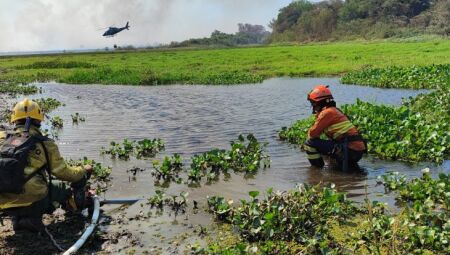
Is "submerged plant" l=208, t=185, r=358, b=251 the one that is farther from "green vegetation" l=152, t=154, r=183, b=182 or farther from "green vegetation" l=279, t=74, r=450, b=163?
"green vegetation" l=279, t=74, r=450, b=163

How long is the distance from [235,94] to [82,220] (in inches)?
705

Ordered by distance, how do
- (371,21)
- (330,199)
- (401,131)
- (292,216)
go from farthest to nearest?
(371,21), (401,131), (330,199), (292,216)

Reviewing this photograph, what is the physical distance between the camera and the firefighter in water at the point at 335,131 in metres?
9.37

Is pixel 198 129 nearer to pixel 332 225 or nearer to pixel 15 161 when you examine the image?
pixel 332 225

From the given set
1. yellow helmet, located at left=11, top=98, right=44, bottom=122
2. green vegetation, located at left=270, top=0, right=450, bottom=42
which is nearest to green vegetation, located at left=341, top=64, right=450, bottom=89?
yellow helmet, located at left=11, top=98, right=44, bottom=122

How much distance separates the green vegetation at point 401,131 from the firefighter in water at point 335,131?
1.30 metres

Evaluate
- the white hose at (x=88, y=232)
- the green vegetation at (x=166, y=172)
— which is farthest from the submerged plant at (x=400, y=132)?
the white hose at (x=88, y=232)

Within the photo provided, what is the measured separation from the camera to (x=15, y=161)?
5848 mm

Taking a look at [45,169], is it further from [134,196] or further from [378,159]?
[378,159]

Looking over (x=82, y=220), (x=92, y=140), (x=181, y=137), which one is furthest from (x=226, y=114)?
(x=82, y=220)

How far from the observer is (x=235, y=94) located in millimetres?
24594

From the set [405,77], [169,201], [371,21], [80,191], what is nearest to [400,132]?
[169,201]

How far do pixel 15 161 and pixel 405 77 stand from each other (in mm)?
21635

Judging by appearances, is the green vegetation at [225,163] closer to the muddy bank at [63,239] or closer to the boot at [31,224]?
the muddy bank at [63,239]
